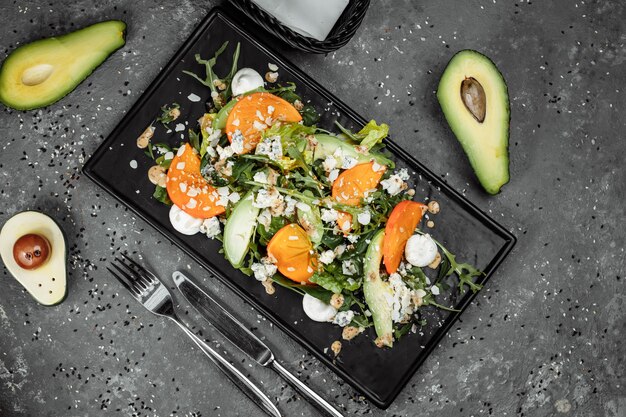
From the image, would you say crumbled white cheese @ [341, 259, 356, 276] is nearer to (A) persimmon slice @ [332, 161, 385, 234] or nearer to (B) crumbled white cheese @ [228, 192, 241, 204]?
(A) persimmon slice @ [332, 161, 385, 234]

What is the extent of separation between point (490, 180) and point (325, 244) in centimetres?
44

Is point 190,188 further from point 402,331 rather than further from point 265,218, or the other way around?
point 402,331

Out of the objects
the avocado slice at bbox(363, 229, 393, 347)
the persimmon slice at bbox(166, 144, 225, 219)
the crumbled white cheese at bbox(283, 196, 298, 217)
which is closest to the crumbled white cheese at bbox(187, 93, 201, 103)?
the persimmon slice at bbox(166, 144, 225, 219)

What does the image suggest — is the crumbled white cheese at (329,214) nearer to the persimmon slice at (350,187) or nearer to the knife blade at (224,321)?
the persimmon slice at (350,187)

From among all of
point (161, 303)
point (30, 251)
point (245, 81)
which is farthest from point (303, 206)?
point (30, 251)

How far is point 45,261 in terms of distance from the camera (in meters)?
1.44

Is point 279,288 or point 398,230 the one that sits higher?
point 398,230

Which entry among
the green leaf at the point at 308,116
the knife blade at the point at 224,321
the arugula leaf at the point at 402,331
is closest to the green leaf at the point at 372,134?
the green leaf at the point at 308,116

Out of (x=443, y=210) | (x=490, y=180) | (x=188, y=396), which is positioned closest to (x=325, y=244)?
(x=443, y=210)

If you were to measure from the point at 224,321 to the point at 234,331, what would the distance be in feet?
0.12

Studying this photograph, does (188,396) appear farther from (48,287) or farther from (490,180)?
(490,180)

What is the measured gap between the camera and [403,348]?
143 cm

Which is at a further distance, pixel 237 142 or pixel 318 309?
pixel 318 309

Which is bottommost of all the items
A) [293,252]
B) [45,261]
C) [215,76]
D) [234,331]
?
[45,261]
